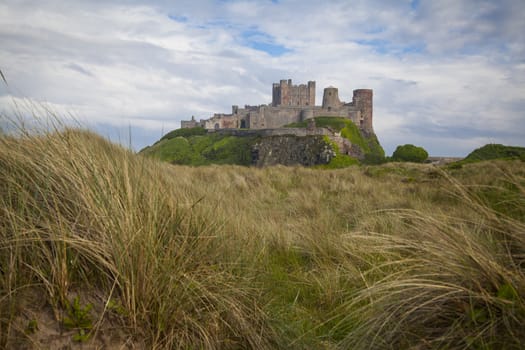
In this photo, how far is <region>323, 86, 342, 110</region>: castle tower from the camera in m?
56.9

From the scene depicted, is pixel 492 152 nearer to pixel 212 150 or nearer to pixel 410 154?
pixel 410 154

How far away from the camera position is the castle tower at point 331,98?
187ft

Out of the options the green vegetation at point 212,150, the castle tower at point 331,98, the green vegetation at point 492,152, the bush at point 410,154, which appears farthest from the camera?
the castle tower at point 331,98

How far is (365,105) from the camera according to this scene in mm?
57375

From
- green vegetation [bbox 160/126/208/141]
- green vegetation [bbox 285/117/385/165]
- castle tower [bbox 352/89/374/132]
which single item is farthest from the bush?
green vegetation [bbox 160/126/208/141]

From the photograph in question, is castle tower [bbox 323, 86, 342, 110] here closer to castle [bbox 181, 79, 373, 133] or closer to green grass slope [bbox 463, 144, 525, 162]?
castle [bbox 181, 79, 373, 133]

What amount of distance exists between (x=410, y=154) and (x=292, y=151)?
Answer: 9.41 metres

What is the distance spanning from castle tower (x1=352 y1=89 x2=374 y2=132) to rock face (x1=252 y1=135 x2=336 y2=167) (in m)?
24.2

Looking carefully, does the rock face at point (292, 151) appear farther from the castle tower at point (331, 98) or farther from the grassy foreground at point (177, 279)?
the grassy foreground at point (177, 279)

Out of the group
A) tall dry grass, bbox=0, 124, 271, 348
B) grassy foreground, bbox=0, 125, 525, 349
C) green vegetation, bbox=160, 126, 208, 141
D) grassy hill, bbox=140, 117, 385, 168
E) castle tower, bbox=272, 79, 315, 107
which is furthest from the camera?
castle tower, bbox=272, 79, 315, 107

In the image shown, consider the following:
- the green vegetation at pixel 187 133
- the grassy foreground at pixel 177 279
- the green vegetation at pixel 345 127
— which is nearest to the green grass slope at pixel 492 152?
the grassy foreground at pixel 177 279

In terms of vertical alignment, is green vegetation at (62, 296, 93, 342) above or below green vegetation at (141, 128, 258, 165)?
below

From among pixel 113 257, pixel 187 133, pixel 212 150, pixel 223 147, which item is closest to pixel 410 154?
pixel 223 147

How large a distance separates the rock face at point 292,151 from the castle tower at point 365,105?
2420cm
